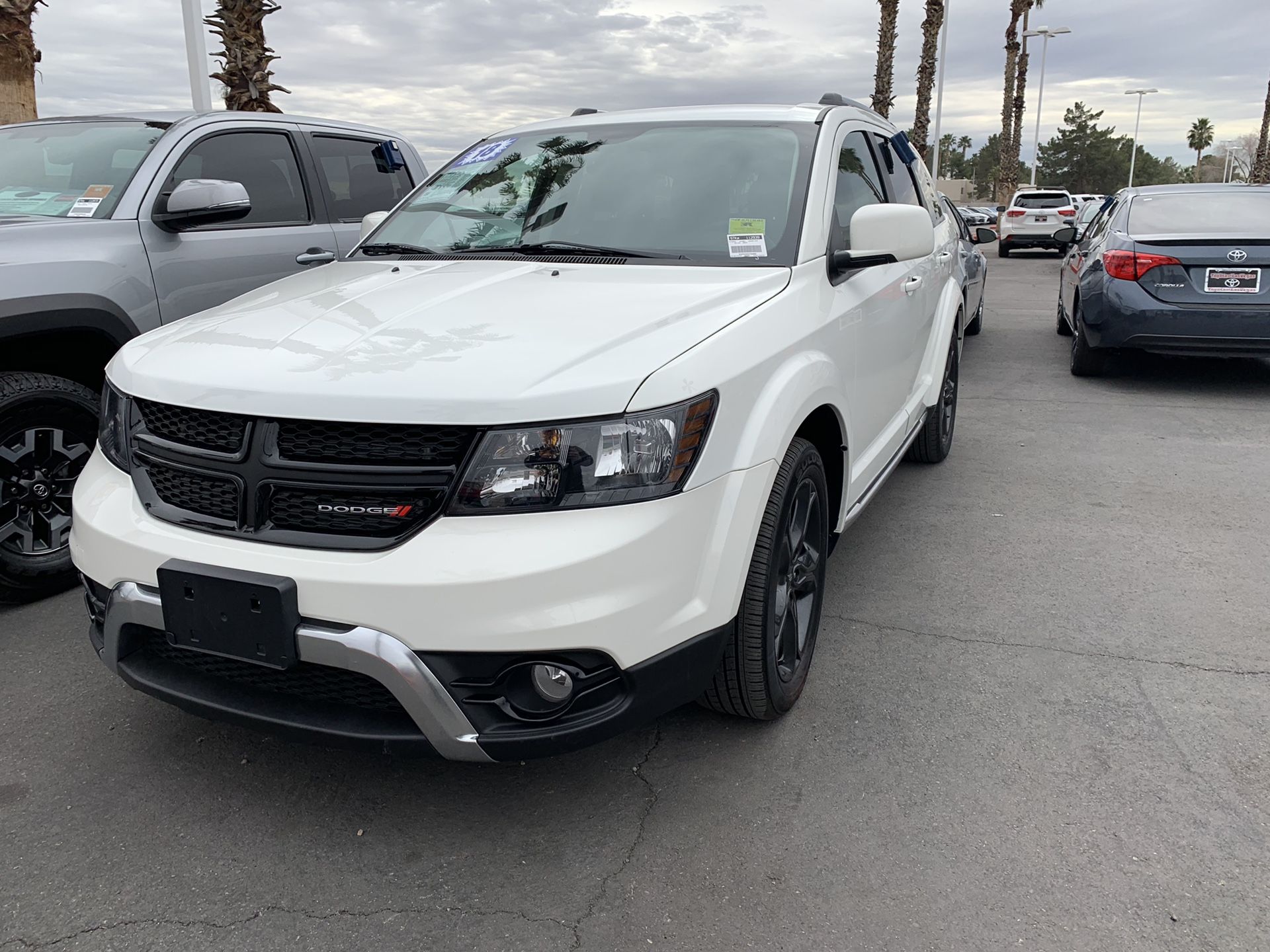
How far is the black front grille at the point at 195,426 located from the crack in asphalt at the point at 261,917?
1.03 meters

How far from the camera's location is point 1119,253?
7332 millimetres

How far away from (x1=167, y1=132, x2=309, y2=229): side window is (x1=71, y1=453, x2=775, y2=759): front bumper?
2734 mm

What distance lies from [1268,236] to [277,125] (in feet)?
21.3

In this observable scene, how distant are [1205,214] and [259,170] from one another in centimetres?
674

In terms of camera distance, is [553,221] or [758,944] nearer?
[758,944]

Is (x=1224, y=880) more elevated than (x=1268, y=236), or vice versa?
(x=1268, y=236)

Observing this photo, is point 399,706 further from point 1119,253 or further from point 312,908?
point 1119,253

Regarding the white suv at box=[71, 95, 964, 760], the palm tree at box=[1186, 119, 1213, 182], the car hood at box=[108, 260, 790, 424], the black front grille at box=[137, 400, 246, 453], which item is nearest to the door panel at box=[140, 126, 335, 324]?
the car hood at box=[108, 260, 790, 424]

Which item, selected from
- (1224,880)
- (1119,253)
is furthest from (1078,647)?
(1119,253)

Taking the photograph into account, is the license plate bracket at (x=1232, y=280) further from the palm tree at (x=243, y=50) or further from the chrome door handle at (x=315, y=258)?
the palm tree at (x=243, y=50)

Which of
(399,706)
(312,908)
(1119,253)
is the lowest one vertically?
(312,908)

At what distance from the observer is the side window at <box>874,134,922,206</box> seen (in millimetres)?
4422

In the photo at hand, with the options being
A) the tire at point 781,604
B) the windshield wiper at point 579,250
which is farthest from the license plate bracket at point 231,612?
the windshield wiper at point 579,250

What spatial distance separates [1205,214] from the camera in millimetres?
7504
